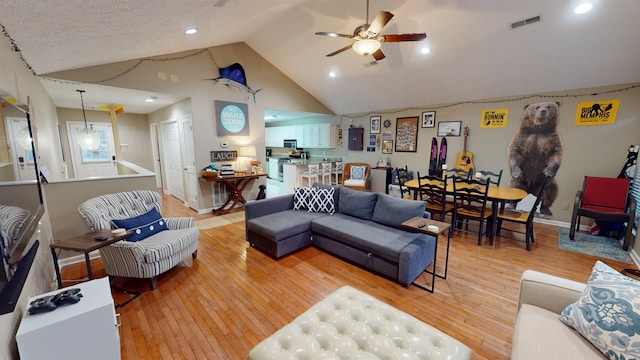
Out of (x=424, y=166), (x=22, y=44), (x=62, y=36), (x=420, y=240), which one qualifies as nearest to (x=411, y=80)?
(x=424, y=166)

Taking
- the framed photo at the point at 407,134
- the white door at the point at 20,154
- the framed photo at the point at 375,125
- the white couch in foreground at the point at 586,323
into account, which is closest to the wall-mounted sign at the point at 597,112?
the framed photo at the point at 407,134

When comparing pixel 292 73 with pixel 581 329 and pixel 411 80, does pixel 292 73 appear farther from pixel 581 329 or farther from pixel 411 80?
pixel 581 329

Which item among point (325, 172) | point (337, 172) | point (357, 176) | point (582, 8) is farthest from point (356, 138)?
point (582, 8)

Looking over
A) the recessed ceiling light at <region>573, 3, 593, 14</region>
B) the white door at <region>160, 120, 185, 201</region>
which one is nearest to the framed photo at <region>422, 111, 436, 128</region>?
the recessed ceiling light at <region>573, 3, 593, 14</region>

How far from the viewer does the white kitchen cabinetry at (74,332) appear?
132 centimetres

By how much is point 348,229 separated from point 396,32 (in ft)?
10.5

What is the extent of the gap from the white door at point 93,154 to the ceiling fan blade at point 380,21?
7883 millimetres

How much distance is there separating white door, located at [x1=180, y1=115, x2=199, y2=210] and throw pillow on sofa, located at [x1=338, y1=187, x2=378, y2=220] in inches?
125

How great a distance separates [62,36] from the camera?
2.35 metres

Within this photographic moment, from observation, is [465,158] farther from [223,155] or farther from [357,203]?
[223,155]

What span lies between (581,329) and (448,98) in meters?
4.84

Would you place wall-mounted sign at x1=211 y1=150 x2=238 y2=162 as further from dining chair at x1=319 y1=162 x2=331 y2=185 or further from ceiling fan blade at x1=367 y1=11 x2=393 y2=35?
ceiling fan blade at x1=367 y1=11 x2=393 y2=35

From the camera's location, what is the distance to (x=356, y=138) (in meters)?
7.08

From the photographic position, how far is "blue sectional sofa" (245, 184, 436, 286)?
8.49ft
